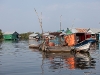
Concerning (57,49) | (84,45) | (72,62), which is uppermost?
(84,45)

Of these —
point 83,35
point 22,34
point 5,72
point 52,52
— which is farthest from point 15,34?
point 5,72

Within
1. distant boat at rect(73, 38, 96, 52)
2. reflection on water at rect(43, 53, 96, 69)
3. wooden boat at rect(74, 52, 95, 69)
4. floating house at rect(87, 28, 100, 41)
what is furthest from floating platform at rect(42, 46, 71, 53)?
floating house at rect(87, 28, 100, 41)

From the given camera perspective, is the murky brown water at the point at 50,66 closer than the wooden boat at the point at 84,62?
Yes

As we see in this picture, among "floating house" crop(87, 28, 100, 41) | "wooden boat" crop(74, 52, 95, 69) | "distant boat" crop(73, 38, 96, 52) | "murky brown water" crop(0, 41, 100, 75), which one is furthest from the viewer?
"floating house" crop(87, 28, 100, 41)

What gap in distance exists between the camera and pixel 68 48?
2262 cm

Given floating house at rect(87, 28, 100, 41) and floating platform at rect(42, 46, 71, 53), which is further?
floating house at rect(87, 28, 100, 41)

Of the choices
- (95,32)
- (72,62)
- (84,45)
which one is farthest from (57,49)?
(95,32)

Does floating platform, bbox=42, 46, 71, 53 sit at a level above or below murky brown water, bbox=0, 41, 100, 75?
above

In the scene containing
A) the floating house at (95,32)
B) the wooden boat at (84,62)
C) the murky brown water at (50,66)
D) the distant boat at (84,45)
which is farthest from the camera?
the floating house at (95,32)

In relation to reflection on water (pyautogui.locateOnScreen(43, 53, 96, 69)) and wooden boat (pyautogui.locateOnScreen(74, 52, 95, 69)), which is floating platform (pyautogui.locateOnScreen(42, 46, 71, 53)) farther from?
wooden boat (pyautogui.locateOnScreen(74, 52, 95, 69))

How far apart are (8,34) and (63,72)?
67.2 m

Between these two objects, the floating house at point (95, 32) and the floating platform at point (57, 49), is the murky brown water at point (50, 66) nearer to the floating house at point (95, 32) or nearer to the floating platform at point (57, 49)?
the floating platform at point (57, 49)

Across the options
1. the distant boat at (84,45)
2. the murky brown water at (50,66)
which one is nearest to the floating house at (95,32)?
the distant boat at (84,45)

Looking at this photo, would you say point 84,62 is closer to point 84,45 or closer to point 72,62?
point 72,62
